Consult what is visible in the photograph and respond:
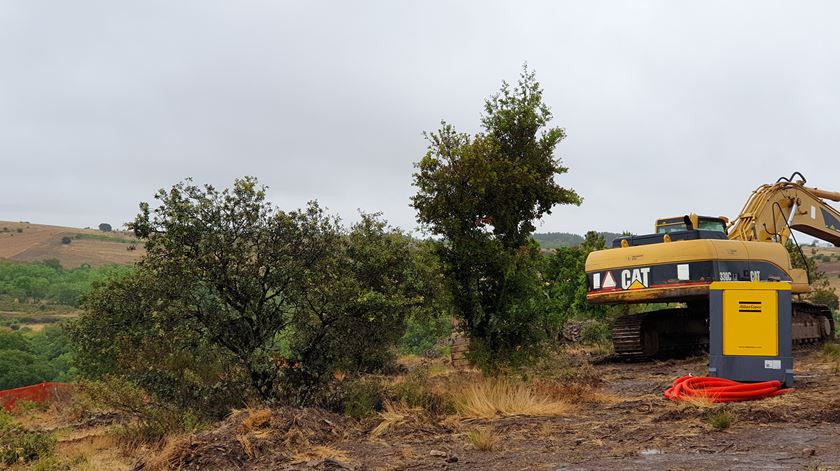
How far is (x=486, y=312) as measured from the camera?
54.6ft

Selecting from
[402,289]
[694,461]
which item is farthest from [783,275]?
[694,461]

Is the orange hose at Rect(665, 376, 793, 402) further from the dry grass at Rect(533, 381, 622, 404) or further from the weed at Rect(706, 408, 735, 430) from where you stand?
the weed at Rect(706, 408, 735, 430)

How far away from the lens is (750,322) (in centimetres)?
1403

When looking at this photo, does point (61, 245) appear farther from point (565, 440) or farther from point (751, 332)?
point (565, 440)

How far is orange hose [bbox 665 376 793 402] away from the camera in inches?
506

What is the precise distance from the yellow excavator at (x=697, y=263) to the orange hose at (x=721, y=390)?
5.09 metres

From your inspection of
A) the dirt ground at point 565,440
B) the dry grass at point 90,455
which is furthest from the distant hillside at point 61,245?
the dirt ground at point 565,440

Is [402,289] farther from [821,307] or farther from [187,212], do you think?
[821,307]

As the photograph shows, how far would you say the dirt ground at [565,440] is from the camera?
8742mm

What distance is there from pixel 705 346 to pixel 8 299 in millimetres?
116653

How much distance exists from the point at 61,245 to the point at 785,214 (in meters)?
150

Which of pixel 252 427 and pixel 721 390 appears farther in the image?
pixel 721 390

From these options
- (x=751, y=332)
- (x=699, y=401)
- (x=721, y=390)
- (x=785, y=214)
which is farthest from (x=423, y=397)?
(x=785, y=214)

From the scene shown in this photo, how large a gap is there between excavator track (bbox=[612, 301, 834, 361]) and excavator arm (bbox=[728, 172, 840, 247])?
2494 millimetres
